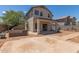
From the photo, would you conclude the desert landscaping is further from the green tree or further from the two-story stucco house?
the green tree

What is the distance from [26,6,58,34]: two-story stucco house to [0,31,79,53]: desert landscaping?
0.28 ft

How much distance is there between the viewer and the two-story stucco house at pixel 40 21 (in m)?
2.96

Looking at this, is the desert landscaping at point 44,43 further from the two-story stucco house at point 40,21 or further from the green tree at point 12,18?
the green tree at point 12,18

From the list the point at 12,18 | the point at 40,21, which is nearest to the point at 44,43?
the point at 40,21

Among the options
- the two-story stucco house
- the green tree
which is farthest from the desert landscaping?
the green tree

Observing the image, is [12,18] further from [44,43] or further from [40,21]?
[44,43]

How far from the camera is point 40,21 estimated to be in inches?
117

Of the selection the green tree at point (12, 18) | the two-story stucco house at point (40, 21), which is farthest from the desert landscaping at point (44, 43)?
the green tree at point (12, 18)

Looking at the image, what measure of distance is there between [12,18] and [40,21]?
393 mm

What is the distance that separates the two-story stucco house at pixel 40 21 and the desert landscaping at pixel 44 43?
85mm

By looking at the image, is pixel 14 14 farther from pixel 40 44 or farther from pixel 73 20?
pixel 73 20

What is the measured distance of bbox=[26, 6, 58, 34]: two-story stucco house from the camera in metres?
2.96

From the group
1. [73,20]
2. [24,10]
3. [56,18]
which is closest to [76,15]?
[73,20]
